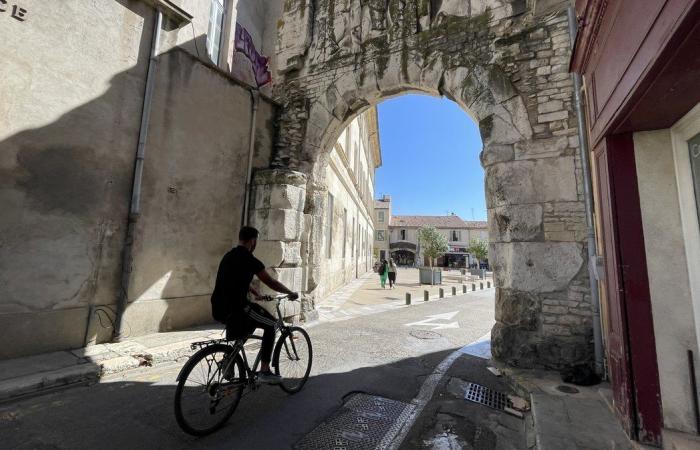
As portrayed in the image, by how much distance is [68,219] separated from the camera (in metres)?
4.02

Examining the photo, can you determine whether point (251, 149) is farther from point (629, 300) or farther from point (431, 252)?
point (431, 252)

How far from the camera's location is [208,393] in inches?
100

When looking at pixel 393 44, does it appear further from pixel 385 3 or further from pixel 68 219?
pixel 68 219

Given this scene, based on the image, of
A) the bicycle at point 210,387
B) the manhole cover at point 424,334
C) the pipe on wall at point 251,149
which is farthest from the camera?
the pipe on wall at point 251,149

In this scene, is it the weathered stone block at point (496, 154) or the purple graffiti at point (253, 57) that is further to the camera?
the purple graffiti at point (253, 57)

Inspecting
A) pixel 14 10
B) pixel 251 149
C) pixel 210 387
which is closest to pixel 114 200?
pixel 14 10

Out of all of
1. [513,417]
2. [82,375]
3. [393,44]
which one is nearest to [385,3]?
[393,44]

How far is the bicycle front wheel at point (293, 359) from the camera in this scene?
10.6ft

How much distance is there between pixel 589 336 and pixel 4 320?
267 inches

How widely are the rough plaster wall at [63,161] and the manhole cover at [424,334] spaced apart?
4.92 metres

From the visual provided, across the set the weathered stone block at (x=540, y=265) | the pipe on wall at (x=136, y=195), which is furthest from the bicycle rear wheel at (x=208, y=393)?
the weathered stone block at (x=540, y=265)

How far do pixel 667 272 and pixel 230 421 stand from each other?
3647mm

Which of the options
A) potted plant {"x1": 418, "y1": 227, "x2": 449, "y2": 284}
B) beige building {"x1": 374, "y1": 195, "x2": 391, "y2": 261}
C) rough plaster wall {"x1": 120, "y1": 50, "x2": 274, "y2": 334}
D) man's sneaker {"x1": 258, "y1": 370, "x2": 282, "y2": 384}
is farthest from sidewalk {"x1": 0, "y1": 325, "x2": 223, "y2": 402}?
beige building {"x1": 374, "y1": 195, "x2": 391, "y2": 261}

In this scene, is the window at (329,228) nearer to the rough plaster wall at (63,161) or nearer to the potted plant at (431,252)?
the rough plaster wall at (63,161)
